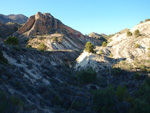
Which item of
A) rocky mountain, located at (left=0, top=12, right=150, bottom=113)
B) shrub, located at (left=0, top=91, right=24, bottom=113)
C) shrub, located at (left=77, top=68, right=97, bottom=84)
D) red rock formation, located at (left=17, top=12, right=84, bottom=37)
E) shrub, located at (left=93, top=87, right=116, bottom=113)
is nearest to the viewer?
shrub, located at (left=0, top=91, right=24, bottom=113)

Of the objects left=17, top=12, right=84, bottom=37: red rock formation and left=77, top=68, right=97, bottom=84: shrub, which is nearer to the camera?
left=77, top=68, right=97, bottom=84: shrub

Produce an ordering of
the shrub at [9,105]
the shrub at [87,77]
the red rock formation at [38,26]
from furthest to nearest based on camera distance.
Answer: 1. the red rock formation at [38,26]
2. the shrub at [87,77]
3. the shrub at [9,105]

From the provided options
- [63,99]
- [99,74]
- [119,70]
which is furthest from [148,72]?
[63,99]

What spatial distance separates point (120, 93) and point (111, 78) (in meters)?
11.1

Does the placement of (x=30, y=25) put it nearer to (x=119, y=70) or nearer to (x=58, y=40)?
(x=58, y=40)

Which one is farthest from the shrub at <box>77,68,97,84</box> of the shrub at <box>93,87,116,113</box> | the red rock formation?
the red rock formation

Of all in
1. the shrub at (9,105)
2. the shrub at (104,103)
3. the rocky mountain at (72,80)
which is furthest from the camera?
the shrub at (104,103)

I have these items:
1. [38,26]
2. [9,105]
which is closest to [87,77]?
[9,105]

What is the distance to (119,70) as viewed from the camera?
88.5 ft

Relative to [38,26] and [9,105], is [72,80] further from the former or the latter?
[38,26]

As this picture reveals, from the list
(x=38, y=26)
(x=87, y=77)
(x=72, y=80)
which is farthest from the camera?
(x=38, y=26)

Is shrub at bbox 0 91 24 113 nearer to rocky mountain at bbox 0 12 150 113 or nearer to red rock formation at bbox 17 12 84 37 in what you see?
rocky mountain at bbox 0 12 150 113

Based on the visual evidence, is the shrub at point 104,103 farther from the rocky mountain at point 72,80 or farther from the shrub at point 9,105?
the shrub at point 9,105

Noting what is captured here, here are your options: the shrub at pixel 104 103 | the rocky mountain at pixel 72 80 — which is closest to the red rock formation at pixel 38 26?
the rocky mountain at pixel 72 80
